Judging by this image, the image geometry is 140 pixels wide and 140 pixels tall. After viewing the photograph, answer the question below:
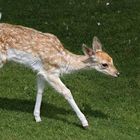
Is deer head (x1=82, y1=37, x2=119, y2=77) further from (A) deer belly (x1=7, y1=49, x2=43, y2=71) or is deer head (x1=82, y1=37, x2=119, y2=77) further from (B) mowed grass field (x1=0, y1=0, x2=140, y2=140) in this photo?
(A) deer belly (x1=7, y1=49, x2=43, y2=71)

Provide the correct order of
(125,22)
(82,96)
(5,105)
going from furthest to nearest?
(125,22) → (82,96) → (5,105)

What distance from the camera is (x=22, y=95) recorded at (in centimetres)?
1217

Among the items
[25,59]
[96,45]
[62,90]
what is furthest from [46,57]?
[96,45]

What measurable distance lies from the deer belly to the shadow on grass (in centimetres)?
107

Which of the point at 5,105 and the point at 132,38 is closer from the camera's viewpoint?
the point at 5,105

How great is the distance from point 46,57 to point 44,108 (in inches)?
53.1

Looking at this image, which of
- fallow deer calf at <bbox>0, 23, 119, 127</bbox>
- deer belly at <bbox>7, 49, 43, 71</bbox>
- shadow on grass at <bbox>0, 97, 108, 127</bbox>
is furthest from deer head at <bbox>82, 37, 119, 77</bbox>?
shadow on grass at <bbox>0, 97, 108, 127</bbox>

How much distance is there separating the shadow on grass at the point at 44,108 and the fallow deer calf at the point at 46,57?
18.4 inches

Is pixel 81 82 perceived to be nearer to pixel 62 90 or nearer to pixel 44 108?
pixel 44 108

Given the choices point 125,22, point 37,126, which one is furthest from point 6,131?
point 125,22

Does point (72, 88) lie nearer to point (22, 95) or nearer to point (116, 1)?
point (22, 95)

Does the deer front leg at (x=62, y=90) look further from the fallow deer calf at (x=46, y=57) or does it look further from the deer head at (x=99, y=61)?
the deer head at (x=99, y=61)

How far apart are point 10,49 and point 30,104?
60.4 inches

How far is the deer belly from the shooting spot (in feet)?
34.8
